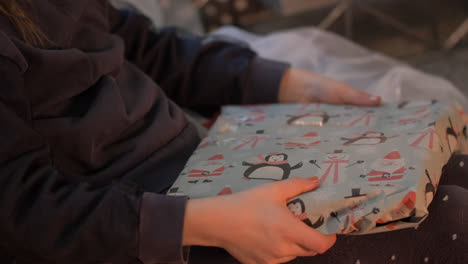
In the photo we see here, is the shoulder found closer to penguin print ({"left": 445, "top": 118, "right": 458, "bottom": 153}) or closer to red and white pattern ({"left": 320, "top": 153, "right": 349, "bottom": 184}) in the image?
red and white pattern ({"left": 320, "top": 153, "right": 349, "bottom": 184})

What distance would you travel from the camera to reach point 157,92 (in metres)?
0.69

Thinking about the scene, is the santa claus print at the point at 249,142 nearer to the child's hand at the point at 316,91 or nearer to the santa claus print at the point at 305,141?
the santa claus print at the point at 305,141

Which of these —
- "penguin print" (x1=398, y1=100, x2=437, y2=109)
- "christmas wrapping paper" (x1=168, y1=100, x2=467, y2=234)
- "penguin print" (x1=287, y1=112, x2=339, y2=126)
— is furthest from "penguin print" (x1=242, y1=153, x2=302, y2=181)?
"penguin print" (x1=398, y1=100, x2=437, y2=109)

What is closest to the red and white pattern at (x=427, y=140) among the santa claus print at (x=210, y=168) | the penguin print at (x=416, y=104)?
the penguin print at (x=416, y=104)

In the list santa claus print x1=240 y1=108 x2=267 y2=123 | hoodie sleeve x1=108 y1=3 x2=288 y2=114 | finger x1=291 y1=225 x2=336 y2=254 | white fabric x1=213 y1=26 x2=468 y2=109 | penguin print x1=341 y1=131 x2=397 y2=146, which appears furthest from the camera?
white fabric x1=213 y1=26 x2=468 y2=109

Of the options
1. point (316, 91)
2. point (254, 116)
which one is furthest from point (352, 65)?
point (254, 116)

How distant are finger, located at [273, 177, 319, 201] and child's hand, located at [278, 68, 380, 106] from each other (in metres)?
0.28

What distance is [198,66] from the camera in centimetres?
85

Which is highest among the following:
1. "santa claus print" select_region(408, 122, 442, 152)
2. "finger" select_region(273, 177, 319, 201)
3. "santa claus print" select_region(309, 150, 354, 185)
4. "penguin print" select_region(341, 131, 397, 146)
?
"santa claus print" select_region(408, 122, 442, 152)

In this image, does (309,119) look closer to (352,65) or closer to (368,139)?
(368,139)

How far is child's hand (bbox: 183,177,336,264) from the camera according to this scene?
47cm

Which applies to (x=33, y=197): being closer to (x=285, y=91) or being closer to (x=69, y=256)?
(x=69, y=256)

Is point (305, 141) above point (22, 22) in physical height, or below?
below

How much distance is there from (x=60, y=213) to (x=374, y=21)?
166cm
